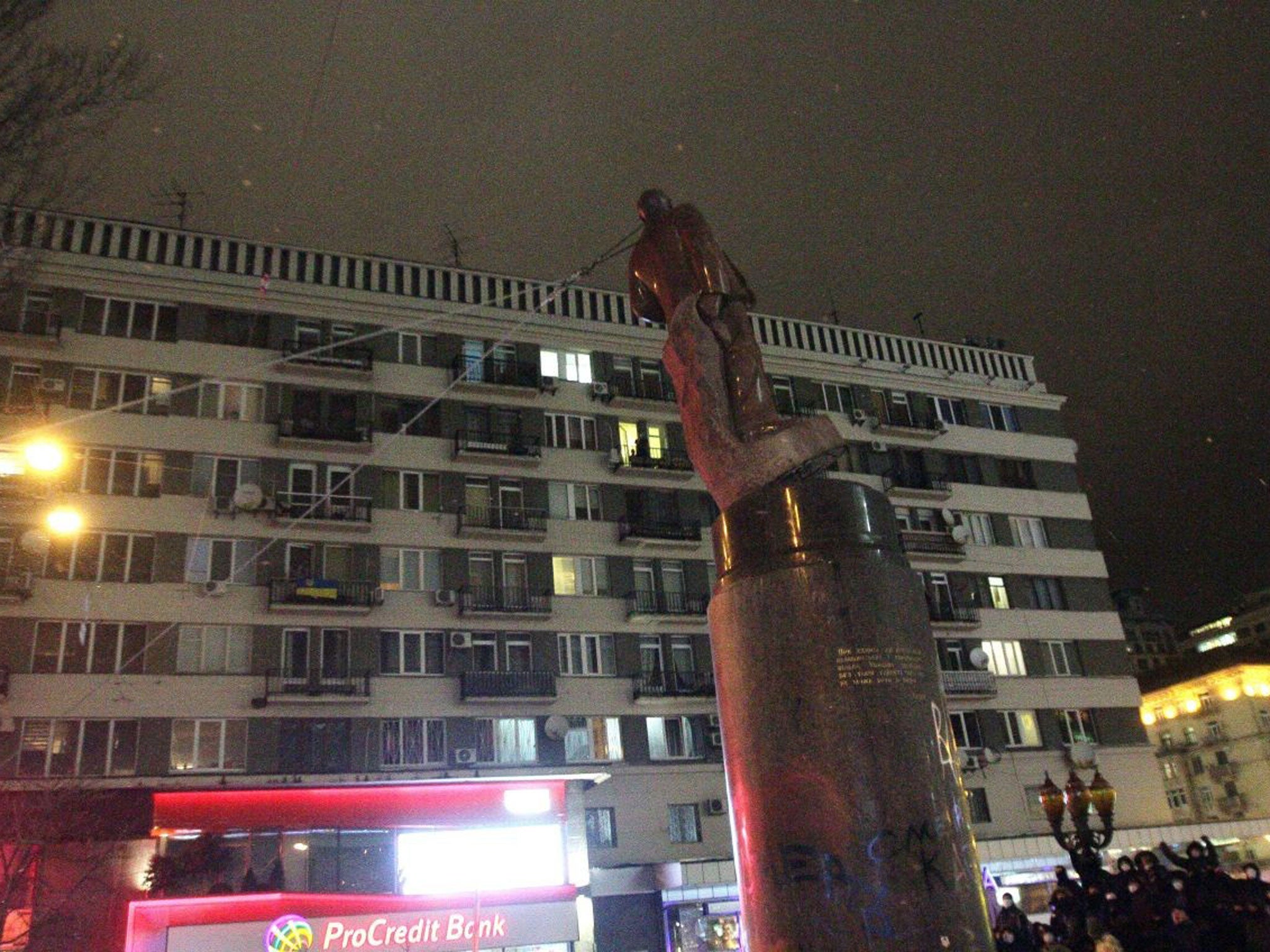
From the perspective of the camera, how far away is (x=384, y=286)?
3338 cm

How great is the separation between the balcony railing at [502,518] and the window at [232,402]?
6.59 meters

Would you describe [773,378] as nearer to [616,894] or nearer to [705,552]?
[705,552]

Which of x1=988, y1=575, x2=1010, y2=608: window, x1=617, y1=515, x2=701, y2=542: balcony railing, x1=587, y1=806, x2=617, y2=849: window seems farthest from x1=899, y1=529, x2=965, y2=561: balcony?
x1=587, y1=806, x2=617, y2=849: window

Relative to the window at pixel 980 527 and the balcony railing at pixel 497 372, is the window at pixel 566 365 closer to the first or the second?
the balcony railing at pixel 497 372

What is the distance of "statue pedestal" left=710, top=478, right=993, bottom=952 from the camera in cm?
712

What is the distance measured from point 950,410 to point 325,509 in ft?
82.4

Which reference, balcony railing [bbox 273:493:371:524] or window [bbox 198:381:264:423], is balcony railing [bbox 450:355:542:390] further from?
window [bbox 198:381:264:423]

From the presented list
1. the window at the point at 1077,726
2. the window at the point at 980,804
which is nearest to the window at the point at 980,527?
the window at the point at 1077,726

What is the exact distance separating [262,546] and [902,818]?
81.2 ft

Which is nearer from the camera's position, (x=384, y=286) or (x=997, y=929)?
(x=997, y=929)

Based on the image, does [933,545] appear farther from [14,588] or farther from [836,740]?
[836,740]

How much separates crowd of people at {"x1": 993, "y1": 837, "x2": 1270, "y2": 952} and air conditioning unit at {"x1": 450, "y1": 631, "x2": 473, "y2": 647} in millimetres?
18604

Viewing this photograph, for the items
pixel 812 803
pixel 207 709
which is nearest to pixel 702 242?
pixel 812 803

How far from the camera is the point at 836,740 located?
7.47 metres
